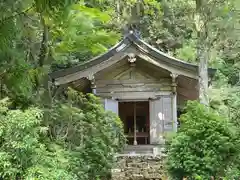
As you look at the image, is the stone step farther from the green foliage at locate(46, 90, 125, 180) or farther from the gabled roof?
the green foliage at locate(46, 90, 125, 180)

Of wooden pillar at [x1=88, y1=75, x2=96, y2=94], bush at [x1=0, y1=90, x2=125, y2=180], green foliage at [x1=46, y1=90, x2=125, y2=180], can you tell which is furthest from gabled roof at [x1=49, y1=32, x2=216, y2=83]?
green foliage at [x1=46, y1=90, x2=125, y2=180]

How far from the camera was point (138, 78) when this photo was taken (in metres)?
12.7

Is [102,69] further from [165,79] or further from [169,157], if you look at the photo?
[169,157]

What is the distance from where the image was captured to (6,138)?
5.00 m

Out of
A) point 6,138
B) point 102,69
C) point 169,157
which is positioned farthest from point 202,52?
point 6,138

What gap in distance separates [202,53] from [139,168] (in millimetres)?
3640

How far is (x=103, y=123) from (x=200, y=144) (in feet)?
7.27

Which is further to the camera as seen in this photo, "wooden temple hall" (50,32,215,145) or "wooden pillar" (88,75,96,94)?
"wooden pillar" (88,75,96,94)

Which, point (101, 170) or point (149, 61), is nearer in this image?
point (101, 170)

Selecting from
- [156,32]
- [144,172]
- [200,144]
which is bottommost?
[144,172]

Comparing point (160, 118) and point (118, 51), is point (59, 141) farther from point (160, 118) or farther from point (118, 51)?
point (160, 118)

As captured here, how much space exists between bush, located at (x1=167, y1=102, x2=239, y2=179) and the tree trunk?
3759mm

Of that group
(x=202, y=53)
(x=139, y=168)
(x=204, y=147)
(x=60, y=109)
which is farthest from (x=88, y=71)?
(x=204, y=147)

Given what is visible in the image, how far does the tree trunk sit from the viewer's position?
1130 cm
